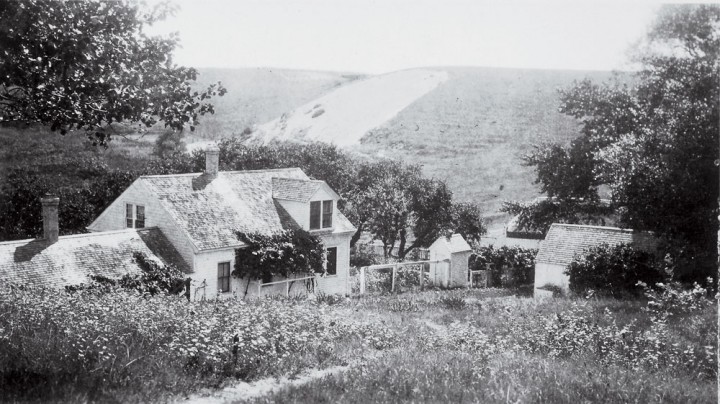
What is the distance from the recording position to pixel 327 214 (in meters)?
29.2

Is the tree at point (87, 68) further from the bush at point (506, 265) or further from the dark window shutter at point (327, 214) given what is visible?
the bush at point (506, 265)

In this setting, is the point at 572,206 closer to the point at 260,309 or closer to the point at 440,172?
the point at 440,172

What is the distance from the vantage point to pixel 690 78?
23.2 meters

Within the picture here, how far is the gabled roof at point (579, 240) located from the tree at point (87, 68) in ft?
71.8

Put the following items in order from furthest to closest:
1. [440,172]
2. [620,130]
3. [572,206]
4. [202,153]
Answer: [440,172], [202,153], [572,206], [620,130]

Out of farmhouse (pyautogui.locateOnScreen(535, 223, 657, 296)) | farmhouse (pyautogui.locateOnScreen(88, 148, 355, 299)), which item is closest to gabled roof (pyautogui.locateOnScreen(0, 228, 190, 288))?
farmhouse (pyautogui.locateOnScreen(88, 148, 355, 299))

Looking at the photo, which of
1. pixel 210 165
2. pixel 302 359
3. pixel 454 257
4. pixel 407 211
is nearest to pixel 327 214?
pixel 210 165

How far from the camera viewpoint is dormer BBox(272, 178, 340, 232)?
2828 centimetres

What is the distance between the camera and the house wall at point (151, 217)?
24.3 m

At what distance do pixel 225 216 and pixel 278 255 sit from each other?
9.64 feet

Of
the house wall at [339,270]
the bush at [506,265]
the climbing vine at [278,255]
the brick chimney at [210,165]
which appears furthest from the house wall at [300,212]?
the bush at [506,265]

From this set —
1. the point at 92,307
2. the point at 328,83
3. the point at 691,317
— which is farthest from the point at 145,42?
the point at 328,83

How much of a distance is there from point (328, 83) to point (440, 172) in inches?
1315

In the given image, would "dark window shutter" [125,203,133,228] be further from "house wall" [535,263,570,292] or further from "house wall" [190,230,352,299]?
"house wall" [535,263,570,292]
